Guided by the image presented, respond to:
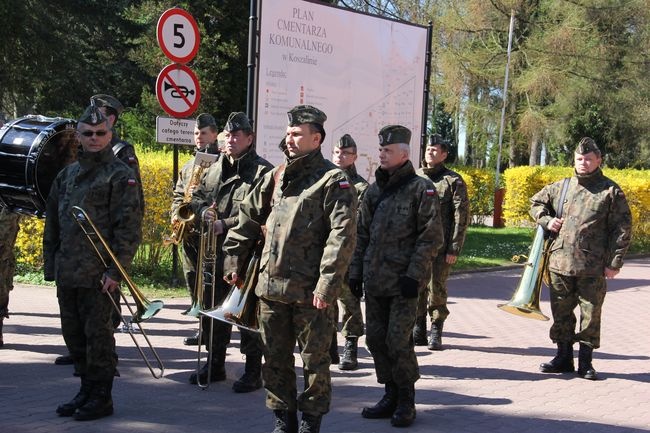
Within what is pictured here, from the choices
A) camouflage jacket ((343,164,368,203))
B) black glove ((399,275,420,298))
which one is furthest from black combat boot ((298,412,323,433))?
camouflage jacket ((343,164,368,203))

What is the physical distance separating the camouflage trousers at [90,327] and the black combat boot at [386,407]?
1.88 m

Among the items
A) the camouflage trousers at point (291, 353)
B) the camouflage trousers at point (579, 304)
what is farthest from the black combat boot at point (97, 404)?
the camouflage trousers at point (579, 304)

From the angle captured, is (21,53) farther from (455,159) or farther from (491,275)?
(455,159)

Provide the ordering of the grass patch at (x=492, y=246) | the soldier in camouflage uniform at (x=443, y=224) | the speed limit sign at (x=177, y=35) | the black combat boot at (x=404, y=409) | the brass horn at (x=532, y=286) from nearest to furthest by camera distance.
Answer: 1. the black combat boot at (x=404, y=409)
2. the brass horn at (x=532, y=286)
3. the soldier in camouflage uniform at (x=443, y=224)
4. the speed limit sign at (x=177, y=35)
5. the grass patch at (x=492, y=246)

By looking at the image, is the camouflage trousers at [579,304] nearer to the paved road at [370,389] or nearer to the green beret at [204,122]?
the paved road at [370,389]

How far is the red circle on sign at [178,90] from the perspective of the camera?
1121 centimetres

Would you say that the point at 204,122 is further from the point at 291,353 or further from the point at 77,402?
the point at 291,353

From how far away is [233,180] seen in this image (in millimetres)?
7016

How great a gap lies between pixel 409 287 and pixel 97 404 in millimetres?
2336

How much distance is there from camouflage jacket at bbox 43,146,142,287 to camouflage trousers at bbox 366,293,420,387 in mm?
1829

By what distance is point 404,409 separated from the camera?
6031mm

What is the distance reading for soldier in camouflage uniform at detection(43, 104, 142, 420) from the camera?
18.9 ft

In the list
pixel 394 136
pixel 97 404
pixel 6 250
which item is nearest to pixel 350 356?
pixel 394 136

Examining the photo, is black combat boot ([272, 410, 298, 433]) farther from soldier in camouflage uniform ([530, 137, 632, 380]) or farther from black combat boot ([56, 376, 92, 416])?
soldier in camouflage uniform ([530, 137, 632, 380])
